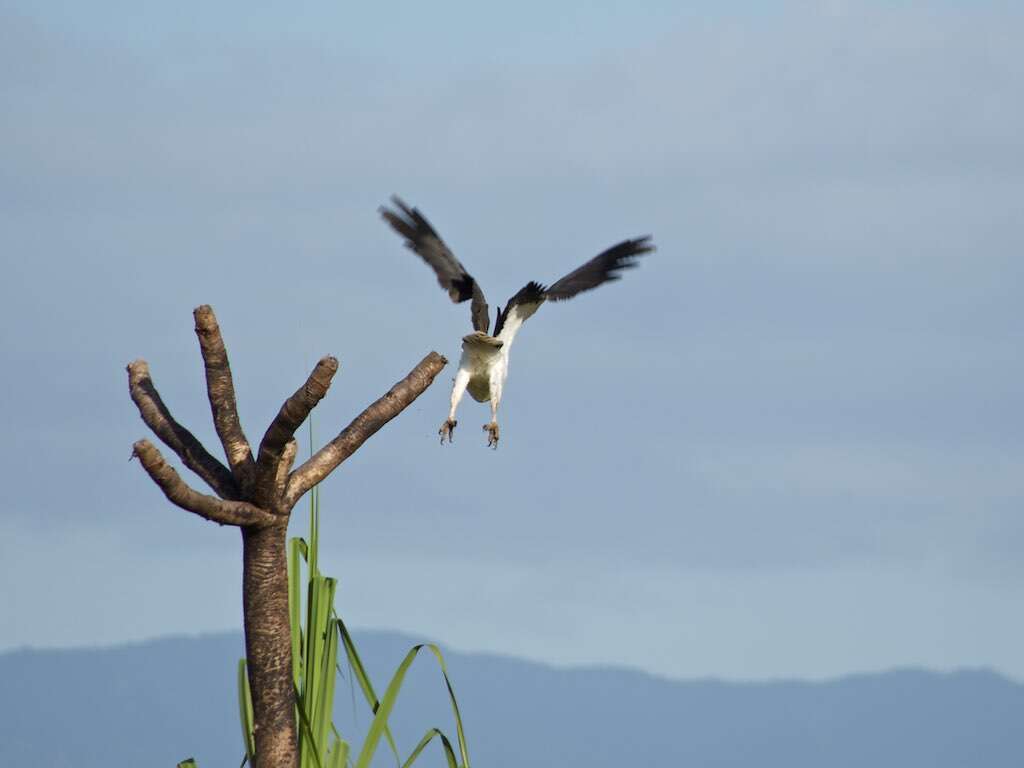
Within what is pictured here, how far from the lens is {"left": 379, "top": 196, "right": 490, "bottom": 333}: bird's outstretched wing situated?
561 inches

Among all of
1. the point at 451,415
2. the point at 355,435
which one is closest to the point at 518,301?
the point at 451,415

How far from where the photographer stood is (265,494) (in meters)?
10.2

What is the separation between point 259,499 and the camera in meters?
10.2

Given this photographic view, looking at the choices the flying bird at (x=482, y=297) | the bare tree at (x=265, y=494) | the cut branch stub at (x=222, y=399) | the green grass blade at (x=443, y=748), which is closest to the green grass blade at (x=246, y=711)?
the bare tree at (x=265, y=494)

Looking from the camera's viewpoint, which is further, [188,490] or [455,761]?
[455,761]

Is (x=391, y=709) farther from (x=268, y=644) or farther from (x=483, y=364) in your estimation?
(x=483, y=364)

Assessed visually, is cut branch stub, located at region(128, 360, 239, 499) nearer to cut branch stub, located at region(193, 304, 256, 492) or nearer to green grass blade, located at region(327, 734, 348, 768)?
cut branch stub, located at region(193, 304, 256, 492)

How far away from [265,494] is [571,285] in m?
5.07

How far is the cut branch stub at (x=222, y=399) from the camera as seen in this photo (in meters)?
10.3

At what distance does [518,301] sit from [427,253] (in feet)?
3.76

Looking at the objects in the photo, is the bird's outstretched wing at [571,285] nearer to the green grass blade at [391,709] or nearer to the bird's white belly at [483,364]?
the bird's white belly at [483,364]

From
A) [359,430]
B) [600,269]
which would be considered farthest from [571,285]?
[359,430]

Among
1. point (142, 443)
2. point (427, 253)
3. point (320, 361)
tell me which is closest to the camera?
point (142, 443)

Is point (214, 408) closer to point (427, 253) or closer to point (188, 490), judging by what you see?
point (188, 490)
